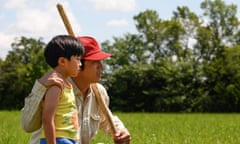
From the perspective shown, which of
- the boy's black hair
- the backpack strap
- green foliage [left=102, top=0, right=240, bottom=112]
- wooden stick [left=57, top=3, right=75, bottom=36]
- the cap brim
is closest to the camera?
the boy's black hair

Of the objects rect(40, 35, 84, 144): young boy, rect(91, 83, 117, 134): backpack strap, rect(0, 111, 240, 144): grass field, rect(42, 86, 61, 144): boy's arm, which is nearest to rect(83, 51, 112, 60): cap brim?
rect(91, 83, 117, 134): backpack strap

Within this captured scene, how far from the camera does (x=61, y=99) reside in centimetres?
365

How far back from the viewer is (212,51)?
58.8 meters

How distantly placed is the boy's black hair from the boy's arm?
0.22 metres

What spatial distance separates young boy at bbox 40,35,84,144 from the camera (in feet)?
11.5

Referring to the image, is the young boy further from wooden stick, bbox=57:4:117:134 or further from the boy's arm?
wooden stick, bbox=57:4:117:134

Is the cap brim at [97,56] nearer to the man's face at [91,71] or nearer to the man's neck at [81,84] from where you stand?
the man's face at [91,71]

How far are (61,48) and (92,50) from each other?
2.40ft

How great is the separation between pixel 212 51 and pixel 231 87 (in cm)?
933

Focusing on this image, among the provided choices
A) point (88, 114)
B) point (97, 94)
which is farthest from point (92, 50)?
point (88, 114)

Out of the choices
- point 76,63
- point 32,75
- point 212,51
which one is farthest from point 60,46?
point 212,51

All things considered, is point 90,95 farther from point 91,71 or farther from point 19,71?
point 19,71

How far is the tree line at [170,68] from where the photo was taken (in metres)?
51.0

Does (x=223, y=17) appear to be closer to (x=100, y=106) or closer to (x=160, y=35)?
(x=160, y=35)
